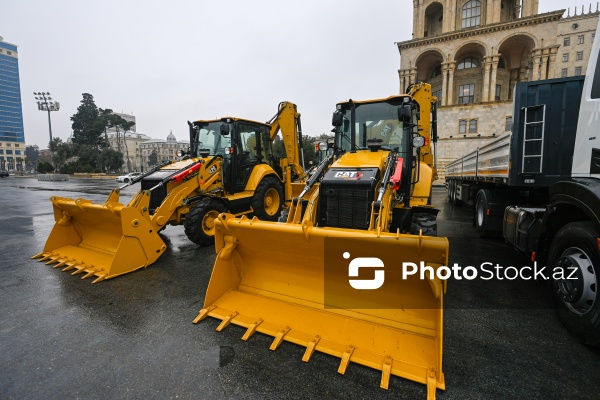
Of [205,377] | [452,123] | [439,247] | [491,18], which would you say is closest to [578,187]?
[439,247]

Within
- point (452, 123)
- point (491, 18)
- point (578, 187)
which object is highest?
point (491, 18)

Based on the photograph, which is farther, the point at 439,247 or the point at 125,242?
the point at 125,242

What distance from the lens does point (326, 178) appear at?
3.94 m

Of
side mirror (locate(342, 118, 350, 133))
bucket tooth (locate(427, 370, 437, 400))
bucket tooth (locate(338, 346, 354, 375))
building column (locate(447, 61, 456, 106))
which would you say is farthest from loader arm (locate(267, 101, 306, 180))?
building column (locate(447, 61, 456, 106))

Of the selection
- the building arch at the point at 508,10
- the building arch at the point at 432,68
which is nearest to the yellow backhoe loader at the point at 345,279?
the building arch at the point at 432,68

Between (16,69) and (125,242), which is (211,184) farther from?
(16,69)

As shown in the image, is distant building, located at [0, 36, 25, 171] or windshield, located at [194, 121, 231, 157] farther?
distant building, located at [0, 36, 25, 171]

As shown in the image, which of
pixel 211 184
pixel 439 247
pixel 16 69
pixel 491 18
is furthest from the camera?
pixel 16 69

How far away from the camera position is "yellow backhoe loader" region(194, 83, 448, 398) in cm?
245

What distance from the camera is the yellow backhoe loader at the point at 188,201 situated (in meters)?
4.80

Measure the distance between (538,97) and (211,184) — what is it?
6.21m

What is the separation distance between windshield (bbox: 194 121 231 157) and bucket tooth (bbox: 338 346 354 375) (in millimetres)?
5628

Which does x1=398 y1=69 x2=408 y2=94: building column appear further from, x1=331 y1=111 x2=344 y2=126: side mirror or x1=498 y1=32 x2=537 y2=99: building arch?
x1=331 y1=111 x2=344 y2=126: side mirror

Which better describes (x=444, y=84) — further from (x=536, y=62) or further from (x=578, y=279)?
(x=578, y=279)
